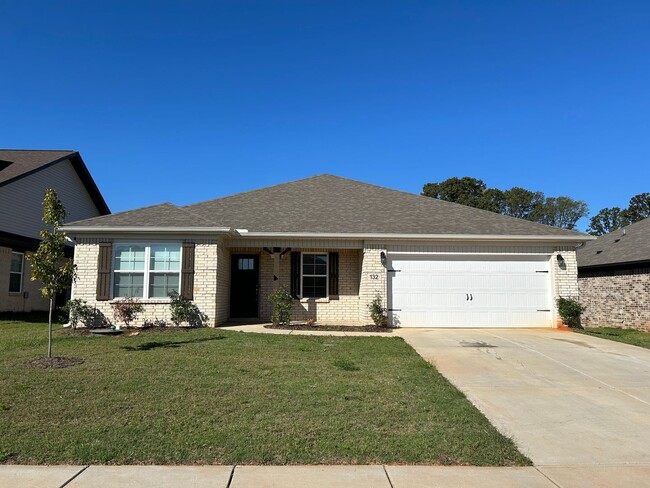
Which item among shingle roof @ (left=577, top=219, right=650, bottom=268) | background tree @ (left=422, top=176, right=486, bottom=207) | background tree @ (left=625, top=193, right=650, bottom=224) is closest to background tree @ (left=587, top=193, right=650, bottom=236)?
background tree @ (left=625, top=193, right=650, bottom=224)

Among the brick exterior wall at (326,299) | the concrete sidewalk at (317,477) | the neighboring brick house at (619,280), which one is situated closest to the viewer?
the concrete sidewalk at (317,477)

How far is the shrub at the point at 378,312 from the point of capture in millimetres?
13508

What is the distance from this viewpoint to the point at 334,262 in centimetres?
1509

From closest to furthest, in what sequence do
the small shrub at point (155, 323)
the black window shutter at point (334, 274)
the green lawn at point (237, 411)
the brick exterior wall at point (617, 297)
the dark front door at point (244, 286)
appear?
1. the green lawn at point (237, 411)
2. the small shrub at point (155, 323)
3. the black window shutter at point (334, 274)
4. the dark front door at point (244, 286)
5. the brick exterior wall at point (617, 297)

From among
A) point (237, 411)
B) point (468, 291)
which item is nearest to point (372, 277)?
point (468, 291)

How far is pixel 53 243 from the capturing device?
8.32 metres

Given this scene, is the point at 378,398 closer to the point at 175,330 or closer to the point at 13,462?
the point at 13,462

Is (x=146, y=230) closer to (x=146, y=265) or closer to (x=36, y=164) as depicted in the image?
(x=146, y=265)

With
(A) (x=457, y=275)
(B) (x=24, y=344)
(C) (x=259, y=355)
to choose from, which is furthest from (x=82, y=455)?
(A) (x=457, y=275)

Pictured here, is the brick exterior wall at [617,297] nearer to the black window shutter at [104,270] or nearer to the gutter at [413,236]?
the gutter at [413,236]

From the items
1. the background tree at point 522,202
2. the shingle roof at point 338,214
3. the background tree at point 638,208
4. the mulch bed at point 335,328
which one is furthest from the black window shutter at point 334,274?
the background tree at point 638,208

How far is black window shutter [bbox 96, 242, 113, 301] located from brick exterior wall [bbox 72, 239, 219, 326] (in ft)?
0.41

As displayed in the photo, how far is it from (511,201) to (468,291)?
4783cm

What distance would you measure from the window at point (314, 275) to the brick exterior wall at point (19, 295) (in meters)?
10.8
